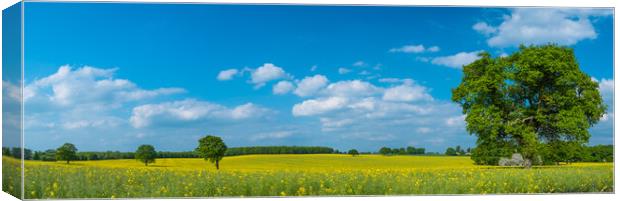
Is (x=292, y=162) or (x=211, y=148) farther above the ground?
(x=211, y=148)

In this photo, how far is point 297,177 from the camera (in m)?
14.6

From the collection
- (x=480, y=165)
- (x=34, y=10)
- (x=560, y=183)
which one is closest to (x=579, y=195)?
(x=560, y=183)

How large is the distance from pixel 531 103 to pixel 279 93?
16.9 feet

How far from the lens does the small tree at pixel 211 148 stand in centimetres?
1420

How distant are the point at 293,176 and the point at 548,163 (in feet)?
16.6

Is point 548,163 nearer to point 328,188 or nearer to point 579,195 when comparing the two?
point 579,195

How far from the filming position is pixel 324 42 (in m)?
14.6

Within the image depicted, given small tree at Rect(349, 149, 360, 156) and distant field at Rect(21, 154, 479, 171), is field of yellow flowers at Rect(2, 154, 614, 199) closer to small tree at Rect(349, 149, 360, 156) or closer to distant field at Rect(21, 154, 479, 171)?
distant field at Rect(21, 154, 479, 171)

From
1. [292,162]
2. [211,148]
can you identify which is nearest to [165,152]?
[211,148]

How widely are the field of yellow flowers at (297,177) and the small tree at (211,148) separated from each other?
179mm

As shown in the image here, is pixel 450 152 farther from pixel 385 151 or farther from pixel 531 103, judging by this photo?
pixel 531 103

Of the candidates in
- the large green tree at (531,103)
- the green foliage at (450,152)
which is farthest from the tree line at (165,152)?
the large green tree at (531,103)

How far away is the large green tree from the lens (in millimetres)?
15562

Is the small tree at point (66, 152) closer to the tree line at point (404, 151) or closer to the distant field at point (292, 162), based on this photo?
the distant field at point (292, 162)
